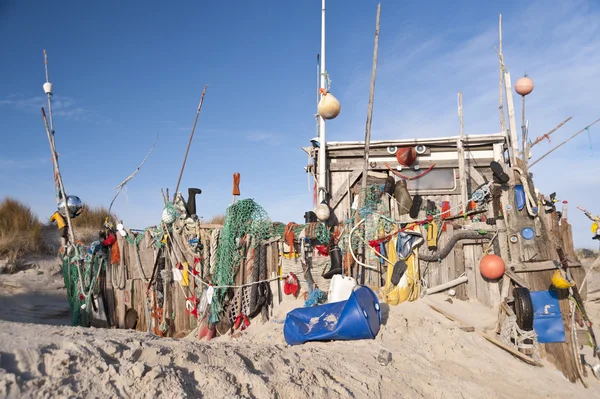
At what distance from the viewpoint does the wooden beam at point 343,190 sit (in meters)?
10.7

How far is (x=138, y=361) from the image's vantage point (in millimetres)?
3457

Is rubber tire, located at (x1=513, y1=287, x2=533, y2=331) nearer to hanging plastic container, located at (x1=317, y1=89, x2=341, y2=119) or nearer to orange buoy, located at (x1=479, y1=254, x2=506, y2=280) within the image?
orange buoy, located at (x1=479, y1=254, x2=506, y2=280)

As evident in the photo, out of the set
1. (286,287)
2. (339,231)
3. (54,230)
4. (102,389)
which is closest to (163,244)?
(286,287)

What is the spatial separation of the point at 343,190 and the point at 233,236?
→ 3.65 m

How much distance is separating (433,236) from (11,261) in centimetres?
1415

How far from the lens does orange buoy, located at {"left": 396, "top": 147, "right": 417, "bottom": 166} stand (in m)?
10.6

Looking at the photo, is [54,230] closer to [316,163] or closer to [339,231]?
[316,163]

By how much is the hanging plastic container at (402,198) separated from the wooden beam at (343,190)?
1.96m

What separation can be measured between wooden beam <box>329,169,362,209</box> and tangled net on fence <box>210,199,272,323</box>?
2.93m

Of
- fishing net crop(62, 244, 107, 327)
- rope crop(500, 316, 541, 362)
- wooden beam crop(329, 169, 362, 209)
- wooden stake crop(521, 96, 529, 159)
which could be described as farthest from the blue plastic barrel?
fishing net crop(62, 244, 107, 327)

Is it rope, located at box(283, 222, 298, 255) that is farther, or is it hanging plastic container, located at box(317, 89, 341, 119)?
hanging plastic container, located at box(317, 89, 341, 119)

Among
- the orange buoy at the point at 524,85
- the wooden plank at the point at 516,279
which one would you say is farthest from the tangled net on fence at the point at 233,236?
the orange buoy at the point at 524,85

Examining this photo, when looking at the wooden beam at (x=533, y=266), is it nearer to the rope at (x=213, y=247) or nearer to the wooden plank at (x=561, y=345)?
the wooden plank at (x=561, y=345)

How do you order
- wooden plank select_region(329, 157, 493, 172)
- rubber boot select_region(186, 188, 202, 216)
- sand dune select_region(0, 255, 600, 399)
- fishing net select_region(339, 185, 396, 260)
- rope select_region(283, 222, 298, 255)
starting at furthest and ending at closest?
wooden plank select_region(329, 157, 493, 172), rubber boot select_region(186, 188, 202, 216), rope select_region(283, 222, 298, 255), fishing net select_region(339, 185, 396, 260), sand dune select_region(0, 255, 600, 399)
